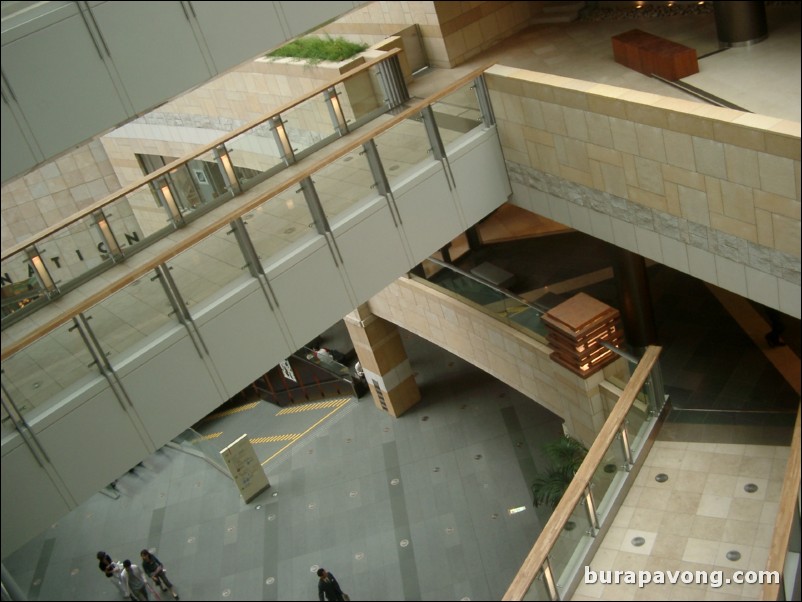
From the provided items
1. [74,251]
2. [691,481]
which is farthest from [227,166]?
[691,481]

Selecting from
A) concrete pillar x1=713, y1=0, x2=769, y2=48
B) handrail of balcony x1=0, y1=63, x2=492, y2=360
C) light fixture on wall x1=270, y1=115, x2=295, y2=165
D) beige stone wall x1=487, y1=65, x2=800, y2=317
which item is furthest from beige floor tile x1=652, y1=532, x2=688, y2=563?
concrete pillar x1=713, y1=0, x2=769, y2=48

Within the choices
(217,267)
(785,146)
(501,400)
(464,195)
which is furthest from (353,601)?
(501,400)

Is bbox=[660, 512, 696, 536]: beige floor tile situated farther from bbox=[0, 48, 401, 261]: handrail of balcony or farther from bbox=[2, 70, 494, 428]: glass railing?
bbox=[0, 48, 401, 261]: handrail of balcony

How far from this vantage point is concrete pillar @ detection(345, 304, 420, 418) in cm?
1708

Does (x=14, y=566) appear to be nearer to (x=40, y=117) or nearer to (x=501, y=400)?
(x=40, y=117)

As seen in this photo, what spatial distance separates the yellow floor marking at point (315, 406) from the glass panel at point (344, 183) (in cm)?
763

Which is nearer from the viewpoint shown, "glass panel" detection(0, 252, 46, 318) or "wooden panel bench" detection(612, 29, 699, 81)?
"glass panel" detection(0, 252, 46, 318)

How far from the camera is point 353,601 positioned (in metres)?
A: 8.52

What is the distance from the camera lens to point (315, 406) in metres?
16.9

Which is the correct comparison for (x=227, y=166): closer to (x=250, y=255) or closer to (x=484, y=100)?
(x=250, y=255)

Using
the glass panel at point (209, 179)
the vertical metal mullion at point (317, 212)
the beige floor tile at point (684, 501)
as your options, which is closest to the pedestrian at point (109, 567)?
the vertical metal mullion at point (317, 212)

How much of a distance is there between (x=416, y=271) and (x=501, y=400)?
9.25 ft

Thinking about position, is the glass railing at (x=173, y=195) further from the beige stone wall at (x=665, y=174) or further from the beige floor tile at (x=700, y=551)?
the beige floor tile at (x=700, y=551)

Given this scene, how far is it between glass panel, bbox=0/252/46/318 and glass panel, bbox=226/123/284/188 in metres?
2.93
